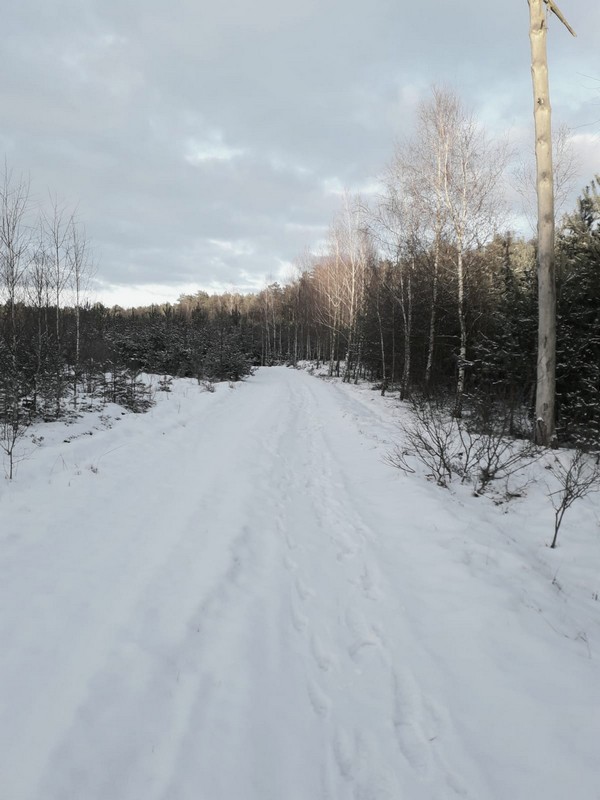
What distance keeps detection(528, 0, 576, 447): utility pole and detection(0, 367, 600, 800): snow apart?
2.32m

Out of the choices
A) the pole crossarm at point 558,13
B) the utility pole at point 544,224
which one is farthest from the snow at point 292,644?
the pole crossarm at point 558,13

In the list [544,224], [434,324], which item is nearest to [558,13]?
[544,224]

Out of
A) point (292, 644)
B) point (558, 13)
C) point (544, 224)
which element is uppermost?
point (558, 13)

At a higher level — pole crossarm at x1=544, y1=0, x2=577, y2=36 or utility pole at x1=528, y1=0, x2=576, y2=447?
pole crossarm at x1=544, y1=0, x2=577, y2=36

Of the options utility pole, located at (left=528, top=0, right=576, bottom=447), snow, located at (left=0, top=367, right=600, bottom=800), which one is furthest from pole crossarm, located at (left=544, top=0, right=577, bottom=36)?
snow, located at (left=0, top=367, right=600, bottom=800)

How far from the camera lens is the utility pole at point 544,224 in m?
6.70

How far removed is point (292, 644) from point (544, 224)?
8119 millimetres

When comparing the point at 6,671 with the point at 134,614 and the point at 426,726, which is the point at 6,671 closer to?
the point at 134,614

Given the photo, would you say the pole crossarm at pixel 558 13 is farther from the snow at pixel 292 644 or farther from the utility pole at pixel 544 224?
the snow at pixel 292 644

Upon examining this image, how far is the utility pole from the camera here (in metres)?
6.70

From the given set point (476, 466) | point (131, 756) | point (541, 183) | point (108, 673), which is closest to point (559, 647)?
point (131, 756)

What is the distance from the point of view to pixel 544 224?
272 inches

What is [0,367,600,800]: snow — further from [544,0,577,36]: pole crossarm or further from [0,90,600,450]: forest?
[544,0,577,36]: pole crossarm

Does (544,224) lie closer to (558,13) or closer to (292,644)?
(558,13)
